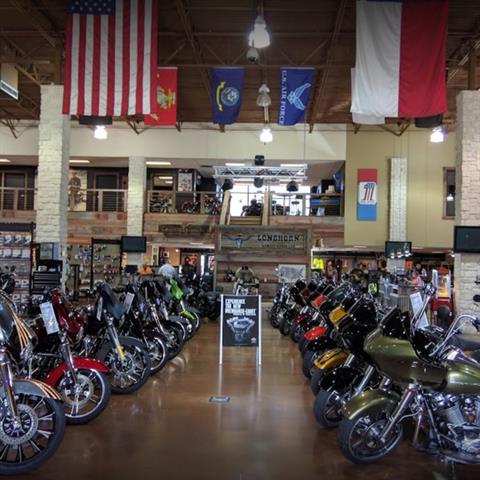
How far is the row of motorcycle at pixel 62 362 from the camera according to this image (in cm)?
374

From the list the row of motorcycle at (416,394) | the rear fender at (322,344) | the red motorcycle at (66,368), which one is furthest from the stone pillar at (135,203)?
the row of motorcycle at (416,394)

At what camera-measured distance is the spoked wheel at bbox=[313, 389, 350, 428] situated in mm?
4906

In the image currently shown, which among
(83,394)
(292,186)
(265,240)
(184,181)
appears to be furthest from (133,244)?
(83,394)

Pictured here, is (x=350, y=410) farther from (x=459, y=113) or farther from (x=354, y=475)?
(x=459, y=113)

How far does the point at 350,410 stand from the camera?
3926 mm

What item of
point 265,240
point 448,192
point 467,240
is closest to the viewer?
point 467,240

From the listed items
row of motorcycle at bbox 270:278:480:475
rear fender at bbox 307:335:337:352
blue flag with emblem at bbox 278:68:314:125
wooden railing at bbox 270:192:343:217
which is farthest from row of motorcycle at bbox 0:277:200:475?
wooden railing at bbox 270:192:343:217

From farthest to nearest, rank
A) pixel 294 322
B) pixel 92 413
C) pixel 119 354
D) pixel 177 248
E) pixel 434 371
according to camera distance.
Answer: pixel 177 248 → pixel 294 322 → pixel 119 354 → pixel 92 413 → pixel 434 371

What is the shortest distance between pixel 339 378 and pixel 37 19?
951 cm

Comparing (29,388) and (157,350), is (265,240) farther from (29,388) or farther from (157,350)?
(29,388)

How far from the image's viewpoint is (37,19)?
35.4 feet

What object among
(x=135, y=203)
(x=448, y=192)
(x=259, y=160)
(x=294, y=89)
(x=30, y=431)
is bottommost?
(x=30, y=431)

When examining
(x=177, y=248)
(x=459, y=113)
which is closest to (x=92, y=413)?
(x=459, y=113)

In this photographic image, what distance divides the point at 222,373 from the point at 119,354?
6.59ft
